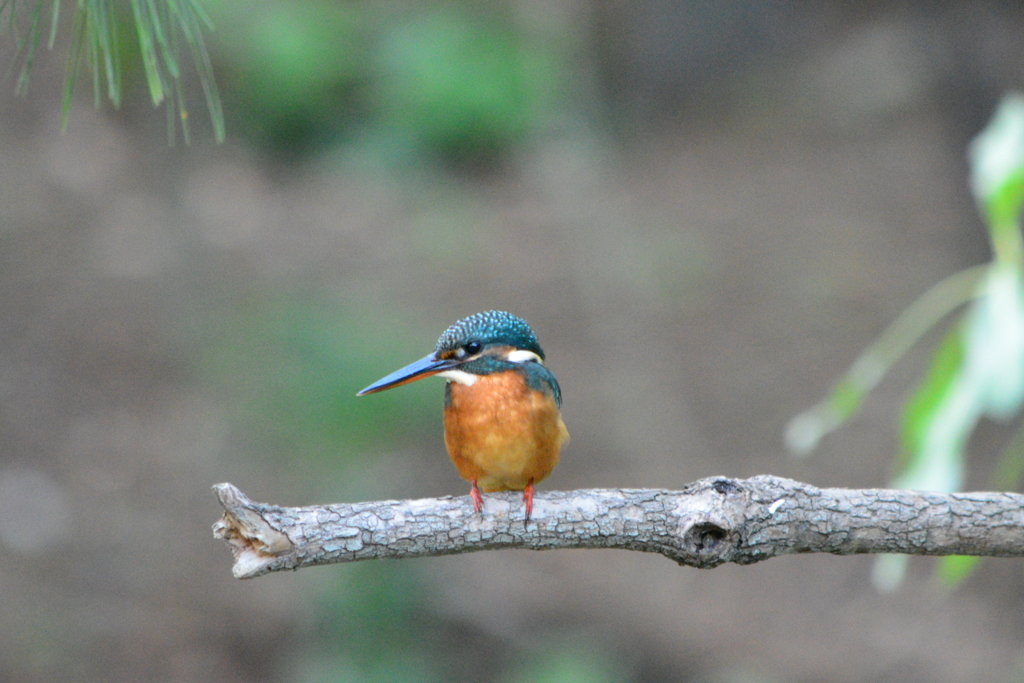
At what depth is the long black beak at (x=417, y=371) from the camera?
202 centimetres

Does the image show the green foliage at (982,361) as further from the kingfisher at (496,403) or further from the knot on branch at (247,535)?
the knot on branch at (247,535)

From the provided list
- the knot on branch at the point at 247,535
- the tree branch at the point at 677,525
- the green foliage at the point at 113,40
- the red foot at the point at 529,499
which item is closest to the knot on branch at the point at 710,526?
the tree branch at the point at 677,525

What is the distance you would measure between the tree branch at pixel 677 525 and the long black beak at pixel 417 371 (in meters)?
0.32

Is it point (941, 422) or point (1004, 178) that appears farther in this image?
point (941, 422)

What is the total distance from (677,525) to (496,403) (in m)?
0.49

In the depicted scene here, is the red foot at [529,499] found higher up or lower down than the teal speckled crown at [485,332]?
lower down

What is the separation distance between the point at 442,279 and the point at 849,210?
10.8 feet

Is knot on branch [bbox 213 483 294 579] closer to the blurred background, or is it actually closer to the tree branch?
the tree branch

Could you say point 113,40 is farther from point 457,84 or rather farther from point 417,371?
point 457,84

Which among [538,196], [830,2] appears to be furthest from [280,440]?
[830,2]

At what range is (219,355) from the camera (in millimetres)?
5293

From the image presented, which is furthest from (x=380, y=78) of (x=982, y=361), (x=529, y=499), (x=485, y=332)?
(x=982, y=361)

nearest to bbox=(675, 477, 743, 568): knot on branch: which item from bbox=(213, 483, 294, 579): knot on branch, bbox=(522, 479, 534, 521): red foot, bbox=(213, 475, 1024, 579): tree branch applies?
bbox=(213, 475, 1024, 579): tree branch

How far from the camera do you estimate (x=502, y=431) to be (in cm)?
197
